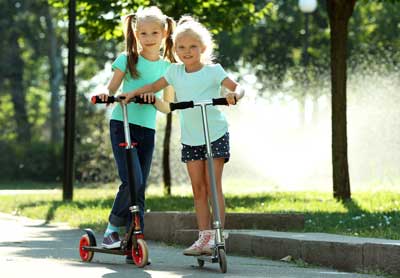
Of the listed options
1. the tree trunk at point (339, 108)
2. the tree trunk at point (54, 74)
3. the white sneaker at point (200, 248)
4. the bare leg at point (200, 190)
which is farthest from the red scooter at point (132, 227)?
the tree trunk at point (54, 74)

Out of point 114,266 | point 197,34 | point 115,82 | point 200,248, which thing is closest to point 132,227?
point 114,266

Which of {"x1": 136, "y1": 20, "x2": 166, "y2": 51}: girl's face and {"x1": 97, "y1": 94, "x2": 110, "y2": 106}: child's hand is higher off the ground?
{"x1": 136, "y1": 20, "x2": 166, "y2": 51}: girl's face

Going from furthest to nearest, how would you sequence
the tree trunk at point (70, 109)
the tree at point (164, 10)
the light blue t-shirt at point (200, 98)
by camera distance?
the tree at point (164, 10) → the tree trunk at point (70, 109) → the light blue t-shirt at point (200, 98)

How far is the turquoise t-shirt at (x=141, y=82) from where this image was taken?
794 centimetres

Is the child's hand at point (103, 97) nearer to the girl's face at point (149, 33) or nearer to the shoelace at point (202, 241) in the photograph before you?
the girl's face at point (149, 33)

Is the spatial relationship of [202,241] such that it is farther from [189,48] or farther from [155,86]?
[189,48]

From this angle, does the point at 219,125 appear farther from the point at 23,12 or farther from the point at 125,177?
the point at 23,12

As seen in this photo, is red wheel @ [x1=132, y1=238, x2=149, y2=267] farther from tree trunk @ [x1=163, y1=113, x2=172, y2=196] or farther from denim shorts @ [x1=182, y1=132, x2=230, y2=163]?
tree trunk @ [x1=163, y1=113, x2=172, y2=196]

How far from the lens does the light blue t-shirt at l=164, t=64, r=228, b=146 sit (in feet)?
25.1

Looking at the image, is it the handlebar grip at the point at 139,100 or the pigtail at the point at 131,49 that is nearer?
the handlebar grip at the point at 139,100

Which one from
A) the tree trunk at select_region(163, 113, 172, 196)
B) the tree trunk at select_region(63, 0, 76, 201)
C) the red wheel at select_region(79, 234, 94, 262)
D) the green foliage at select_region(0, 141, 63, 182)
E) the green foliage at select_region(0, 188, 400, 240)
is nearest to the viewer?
the red wheel at select_region(79, 234, 94, 262)

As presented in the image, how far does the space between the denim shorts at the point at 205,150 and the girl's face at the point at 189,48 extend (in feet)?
1.94

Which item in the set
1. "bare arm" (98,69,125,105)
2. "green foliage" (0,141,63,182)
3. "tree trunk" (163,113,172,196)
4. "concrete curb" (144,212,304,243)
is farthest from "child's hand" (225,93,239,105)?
"green foliage" (0,141,63,182)

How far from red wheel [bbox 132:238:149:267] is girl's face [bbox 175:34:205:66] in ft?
4.34
